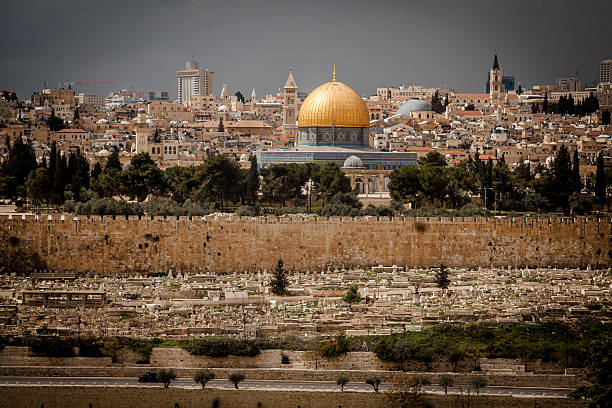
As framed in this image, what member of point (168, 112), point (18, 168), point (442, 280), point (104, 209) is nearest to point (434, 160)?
point (18, 168)

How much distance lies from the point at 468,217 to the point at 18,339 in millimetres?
15335

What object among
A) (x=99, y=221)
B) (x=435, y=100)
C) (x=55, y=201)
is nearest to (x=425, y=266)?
(x=99, y=221)

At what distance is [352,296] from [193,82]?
165087mm

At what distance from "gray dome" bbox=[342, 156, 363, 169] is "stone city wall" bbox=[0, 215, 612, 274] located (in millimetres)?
20819

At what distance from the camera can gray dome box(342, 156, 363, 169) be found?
5616 cm

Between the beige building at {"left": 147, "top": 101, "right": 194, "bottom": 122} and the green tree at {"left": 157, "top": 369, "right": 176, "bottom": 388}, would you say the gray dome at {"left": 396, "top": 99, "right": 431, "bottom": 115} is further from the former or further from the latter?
the green tree at {"left": 157, "top": 369, "right": 176, "bottom": 388}

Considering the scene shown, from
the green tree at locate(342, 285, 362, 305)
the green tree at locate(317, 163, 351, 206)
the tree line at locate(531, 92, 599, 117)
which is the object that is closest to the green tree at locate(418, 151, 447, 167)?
the green tree at locate(317, 163, 351, 206)

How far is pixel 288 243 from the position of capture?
34.6m

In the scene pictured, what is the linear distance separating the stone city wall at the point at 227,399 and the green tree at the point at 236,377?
41 cm

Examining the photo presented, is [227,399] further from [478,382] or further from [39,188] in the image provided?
[39,188]

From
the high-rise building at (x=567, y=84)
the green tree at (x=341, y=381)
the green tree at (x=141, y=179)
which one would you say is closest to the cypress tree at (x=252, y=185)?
the green tree at (x=141, y=179)

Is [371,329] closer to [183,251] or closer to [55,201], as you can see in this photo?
[183,251]

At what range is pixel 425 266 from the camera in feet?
114

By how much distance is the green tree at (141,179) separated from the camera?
43.8 m
